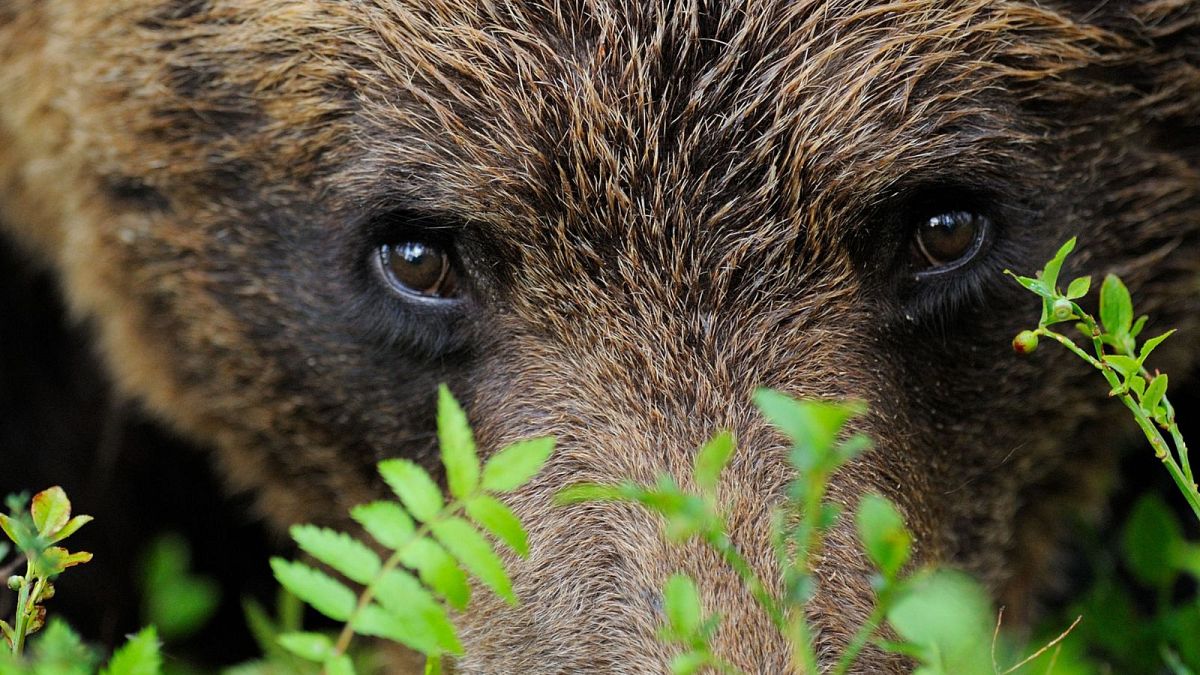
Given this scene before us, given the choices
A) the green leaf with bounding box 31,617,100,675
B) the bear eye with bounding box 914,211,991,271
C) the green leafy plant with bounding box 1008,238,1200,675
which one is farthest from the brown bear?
the green leaf with bounding box 31,617,100,675

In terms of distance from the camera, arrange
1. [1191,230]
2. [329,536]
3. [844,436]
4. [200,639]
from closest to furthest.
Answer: [329,536] → [844,436] → [1191,230] → [200,639]

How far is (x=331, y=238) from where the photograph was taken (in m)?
3.69

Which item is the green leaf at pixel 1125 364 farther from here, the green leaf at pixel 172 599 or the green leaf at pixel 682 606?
the green leaf at pixel 172 599

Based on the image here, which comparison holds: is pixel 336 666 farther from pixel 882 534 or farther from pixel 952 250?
pixel 952 250

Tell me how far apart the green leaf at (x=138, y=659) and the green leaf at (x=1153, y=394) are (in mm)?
1769

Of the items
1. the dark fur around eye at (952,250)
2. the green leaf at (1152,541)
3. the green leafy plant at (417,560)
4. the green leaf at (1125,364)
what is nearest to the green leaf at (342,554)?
the green leafy plant at (417,560)

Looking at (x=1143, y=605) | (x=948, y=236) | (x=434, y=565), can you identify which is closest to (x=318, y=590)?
(x=434, y=565)

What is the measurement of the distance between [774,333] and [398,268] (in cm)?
90

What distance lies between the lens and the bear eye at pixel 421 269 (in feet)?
11.7

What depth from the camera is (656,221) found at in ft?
11.2

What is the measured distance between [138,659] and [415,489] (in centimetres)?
52

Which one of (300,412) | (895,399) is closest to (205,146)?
(300,412)

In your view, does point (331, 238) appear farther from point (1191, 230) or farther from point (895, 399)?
point (1191, 230)

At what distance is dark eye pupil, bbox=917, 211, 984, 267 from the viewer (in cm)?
351
